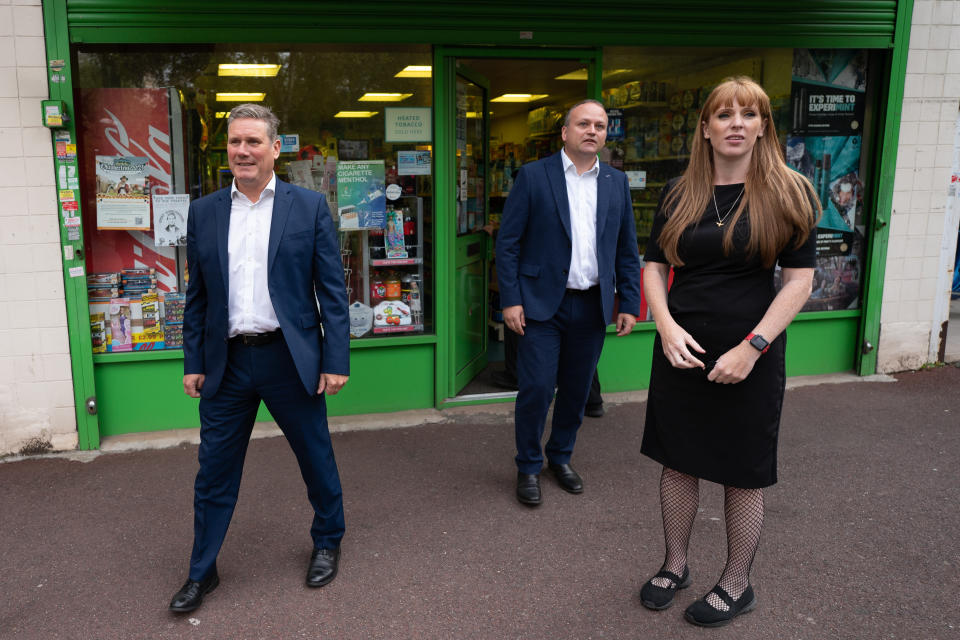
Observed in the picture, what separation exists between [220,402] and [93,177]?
2569 millimetres

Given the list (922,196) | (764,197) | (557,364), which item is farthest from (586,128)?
(922,196)

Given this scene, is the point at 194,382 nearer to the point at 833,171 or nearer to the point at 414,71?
the point at 414,71

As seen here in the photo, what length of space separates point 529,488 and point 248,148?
215 cm

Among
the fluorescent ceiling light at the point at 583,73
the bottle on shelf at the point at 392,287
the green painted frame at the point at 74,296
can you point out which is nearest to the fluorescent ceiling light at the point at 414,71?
the fluorescent ceiling light at the point at 583,73

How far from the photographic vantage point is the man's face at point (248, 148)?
2.81 meters

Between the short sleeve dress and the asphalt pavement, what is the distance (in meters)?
0.65

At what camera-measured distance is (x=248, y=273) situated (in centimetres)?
291

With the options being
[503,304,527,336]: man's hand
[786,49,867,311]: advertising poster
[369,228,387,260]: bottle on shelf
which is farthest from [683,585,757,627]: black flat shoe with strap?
[786,49,867,311]: advertising poster

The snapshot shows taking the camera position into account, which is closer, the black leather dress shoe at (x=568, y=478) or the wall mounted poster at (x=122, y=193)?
the black leather dress shoe at (x=568, y=478)

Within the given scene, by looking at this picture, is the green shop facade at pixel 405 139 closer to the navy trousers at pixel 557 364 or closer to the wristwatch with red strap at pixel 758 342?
the navy trousers at pixel 557 364

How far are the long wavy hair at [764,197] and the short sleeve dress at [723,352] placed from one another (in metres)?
0.03

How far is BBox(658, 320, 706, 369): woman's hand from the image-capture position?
2.65 m

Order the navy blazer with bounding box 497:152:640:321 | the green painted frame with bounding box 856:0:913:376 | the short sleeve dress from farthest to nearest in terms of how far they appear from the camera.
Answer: the green painted frame with bounding box 856:0:913:376 → the navy blazer with bounding box 497:152:640:321 → the short sleeve dress

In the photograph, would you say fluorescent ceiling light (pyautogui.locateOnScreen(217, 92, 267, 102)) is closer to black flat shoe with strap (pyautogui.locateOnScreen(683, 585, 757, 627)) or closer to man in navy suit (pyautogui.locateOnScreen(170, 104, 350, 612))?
man in navy suit (pyautogui.locateOnScreen(170, 104, 350, 612))
